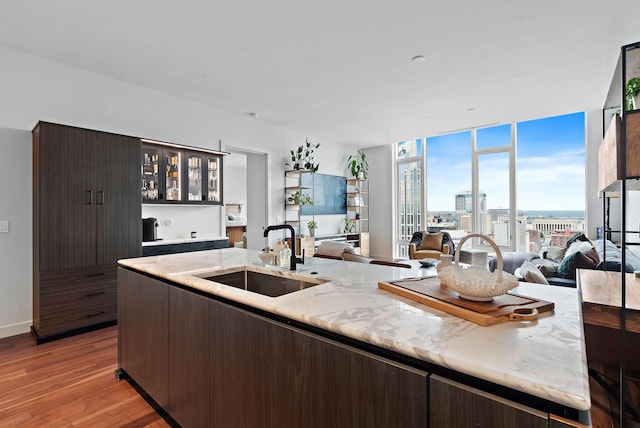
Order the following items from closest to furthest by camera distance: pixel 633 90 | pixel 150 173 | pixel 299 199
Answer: pixel 633 90 → pixel 150 173 → pixel 299 199

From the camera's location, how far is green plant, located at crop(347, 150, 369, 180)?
744 cm

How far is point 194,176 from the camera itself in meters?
4.53

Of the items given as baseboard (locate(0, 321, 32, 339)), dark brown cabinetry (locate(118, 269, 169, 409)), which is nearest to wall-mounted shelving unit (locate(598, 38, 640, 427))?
dark brown cabinetry (locate(118, 269, 169, 409))

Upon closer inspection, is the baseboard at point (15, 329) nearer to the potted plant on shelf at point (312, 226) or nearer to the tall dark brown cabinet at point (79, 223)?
the tall dark brown cabinet at point (79, 223)

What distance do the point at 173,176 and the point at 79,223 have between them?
134cm

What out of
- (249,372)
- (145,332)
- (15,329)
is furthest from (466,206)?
(15,329)

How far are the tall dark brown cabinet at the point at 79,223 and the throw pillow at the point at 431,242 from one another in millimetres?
4640

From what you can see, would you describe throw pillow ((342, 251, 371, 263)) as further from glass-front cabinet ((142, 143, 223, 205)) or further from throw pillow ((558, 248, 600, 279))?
glass-front cabinet ((142, 143, 223, 205))

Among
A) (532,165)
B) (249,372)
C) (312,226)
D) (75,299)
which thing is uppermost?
(532,165)

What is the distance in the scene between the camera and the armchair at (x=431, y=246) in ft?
18.9

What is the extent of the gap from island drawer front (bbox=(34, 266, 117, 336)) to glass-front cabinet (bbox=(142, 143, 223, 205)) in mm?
1055

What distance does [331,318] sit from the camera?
1038mm

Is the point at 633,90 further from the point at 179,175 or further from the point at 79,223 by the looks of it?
the point at 179,175

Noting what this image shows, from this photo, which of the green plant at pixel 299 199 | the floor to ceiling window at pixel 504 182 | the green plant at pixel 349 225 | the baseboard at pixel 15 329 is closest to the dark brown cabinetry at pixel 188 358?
the baseboard at pixel 15 329
